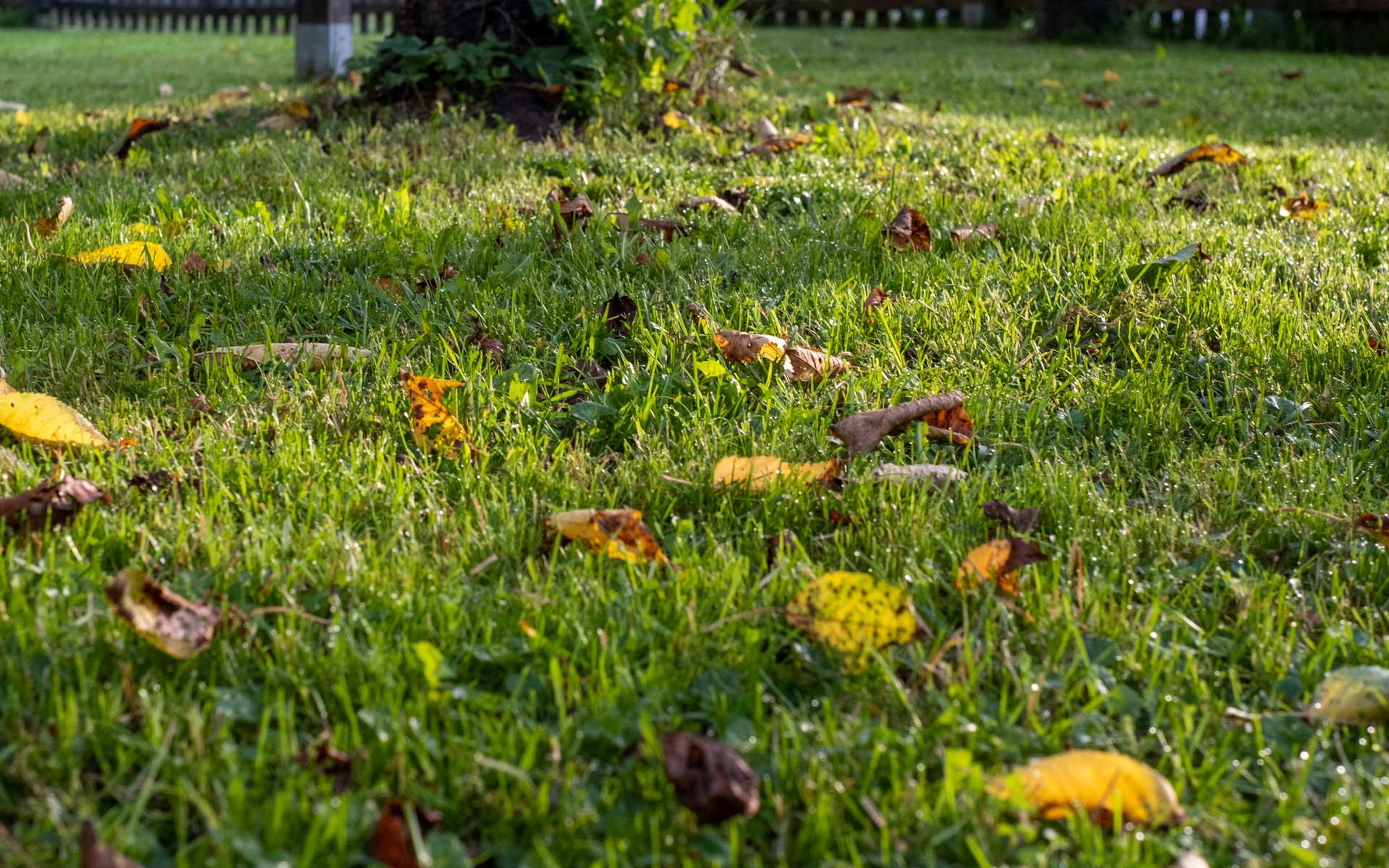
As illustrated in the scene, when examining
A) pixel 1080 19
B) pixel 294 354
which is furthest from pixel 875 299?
pixel 1080 19

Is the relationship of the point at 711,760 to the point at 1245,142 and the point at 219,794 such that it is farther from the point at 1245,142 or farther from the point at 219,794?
the point at 1245,142

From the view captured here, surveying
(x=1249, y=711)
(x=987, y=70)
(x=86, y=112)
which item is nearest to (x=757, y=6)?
(x=987, y=70)

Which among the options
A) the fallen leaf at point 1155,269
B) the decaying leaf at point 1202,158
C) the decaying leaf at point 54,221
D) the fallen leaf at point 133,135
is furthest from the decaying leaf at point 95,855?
the decaying leaf at point 1202,158

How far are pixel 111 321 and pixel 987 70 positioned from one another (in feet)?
25.8

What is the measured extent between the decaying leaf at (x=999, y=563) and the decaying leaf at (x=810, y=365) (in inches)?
28.0

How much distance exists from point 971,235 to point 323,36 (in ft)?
19.1

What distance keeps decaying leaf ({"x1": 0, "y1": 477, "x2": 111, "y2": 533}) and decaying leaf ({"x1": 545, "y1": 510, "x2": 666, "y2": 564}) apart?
2.24 ft

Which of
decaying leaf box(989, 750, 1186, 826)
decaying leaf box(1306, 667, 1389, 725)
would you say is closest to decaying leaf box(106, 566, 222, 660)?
decaying leaf box(989, 750, 1186, 826)

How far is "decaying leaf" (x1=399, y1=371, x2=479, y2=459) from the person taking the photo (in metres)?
2.04

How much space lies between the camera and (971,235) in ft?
10.6

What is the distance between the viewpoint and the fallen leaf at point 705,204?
354 centimetres

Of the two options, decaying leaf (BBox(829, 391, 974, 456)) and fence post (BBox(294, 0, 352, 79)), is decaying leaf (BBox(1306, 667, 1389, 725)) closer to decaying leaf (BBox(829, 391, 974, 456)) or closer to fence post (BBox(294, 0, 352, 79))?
decaying leaf (BBox(829, 391, 974, 456))

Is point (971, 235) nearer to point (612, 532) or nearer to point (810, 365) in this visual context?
point (810, 365)

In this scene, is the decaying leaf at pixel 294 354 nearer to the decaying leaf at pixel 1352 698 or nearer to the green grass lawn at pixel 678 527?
the green grass lawn at pixel 678 527
